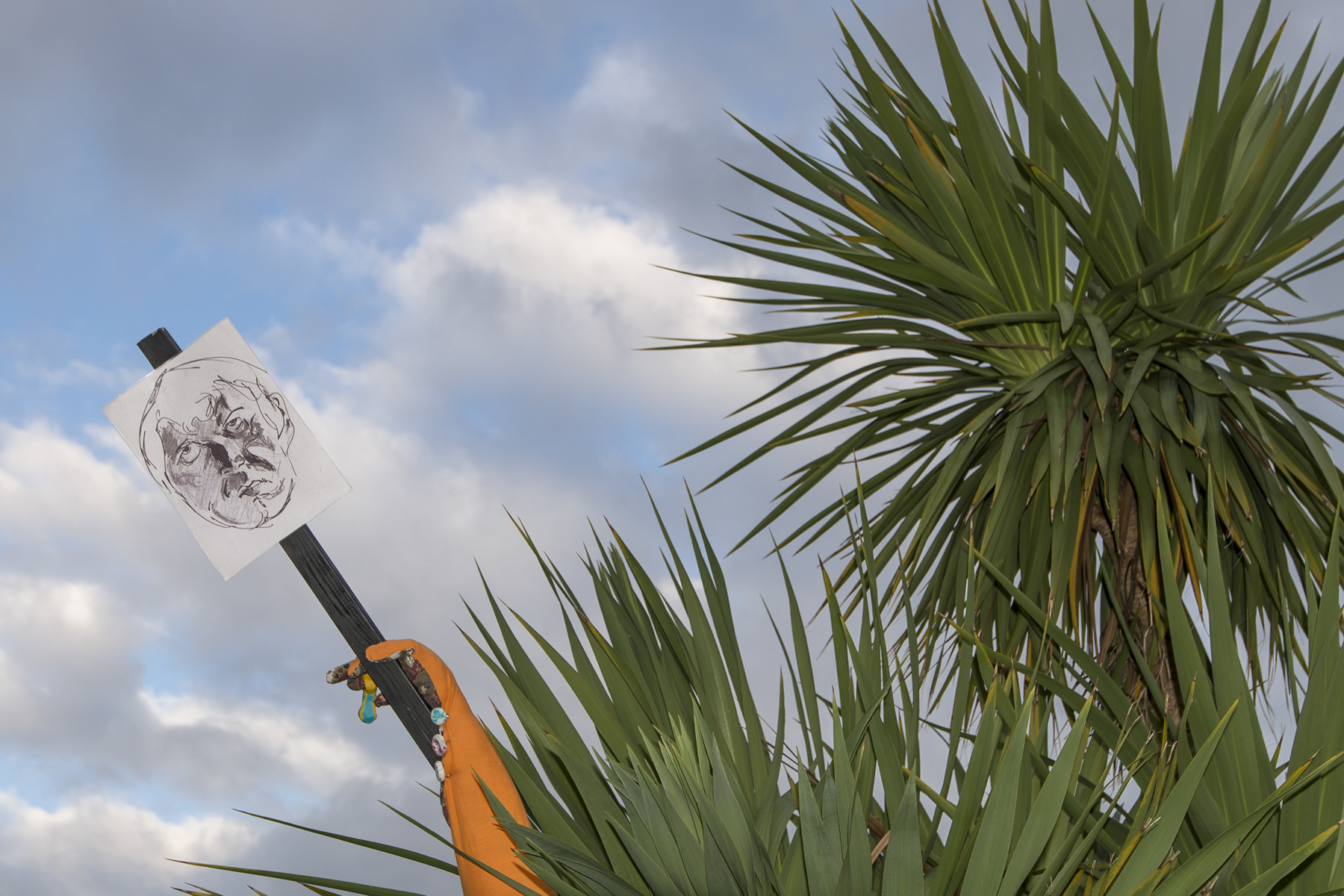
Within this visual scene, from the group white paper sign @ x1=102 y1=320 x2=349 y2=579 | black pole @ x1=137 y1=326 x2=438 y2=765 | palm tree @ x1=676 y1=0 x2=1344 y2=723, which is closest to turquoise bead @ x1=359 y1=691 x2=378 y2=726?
black pole @ x1=137 y1=326 x2=438 y2=765

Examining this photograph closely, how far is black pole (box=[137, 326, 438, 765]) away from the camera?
1400 millimetres

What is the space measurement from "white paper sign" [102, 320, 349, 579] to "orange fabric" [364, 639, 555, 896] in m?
0.28

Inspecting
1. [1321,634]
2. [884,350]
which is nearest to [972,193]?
[884,350]

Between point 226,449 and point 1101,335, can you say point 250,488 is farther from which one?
point 1101,335

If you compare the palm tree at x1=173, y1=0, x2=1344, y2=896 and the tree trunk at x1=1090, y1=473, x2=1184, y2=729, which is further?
the tree trunk at x1=1090, y1=473, x2=1184, y2=729

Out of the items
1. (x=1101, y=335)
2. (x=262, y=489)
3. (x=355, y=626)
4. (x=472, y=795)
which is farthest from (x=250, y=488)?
(x=1101, y=335)

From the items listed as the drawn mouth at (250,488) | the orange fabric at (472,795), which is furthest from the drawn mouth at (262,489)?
the orange fabric at (472,795)

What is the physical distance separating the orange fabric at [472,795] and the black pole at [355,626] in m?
0.02

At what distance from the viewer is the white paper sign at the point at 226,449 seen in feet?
4.91

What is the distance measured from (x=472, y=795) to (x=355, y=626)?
0.30 m

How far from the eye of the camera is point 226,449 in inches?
61.2

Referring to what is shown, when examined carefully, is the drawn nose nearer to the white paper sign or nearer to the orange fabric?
the white paper sign

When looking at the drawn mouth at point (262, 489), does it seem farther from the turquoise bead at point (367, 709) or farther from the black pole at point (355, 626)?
the turquoise bead at point (367, 709)

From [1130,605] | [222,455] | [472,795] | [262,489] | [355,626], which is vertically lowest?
[1130,605]
